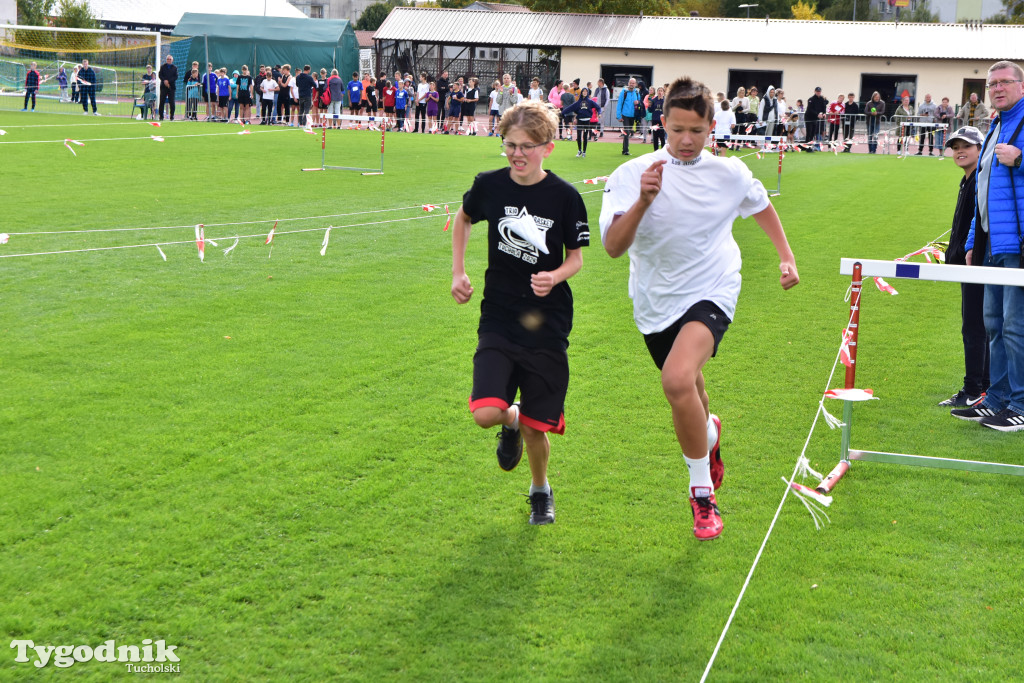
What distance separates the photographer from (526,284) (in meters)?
4.45

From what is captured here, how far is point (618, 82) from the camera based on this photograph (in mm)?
44062

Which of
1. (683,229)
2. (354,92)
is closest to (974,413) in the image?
(683,229)

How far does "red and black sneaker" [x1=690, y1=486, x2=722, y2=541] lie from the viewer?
4328 mm

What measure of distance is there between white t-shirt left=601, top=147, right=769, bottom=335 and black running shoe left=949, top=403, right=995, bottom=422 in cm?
294

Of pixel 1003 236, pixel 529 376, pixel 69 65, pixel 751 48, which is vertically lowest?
pixel 529 376

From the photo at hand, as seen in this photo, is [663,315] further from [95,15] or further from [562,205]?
[95,15]

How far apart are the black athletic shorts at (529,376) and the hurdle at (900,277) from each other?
5.08ft

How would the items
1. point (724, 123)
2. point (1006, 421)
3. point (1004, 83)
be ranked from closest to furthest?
point (1004, 83)
point (1006, 421)
point (724, 123)

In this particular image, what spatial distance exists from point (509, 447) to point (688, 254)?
1279mm

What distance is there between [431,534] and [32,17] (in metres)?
72.6

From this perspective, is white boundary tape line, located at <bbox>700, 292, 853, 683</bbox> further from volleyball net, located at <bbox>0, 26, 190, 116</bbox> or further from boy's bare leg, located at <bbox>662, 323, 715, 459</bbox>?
volleyball net, located at <bbox>0, 26, 190, 116</bbox>

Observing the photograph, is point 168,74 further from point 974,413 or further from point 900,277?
point 900,277

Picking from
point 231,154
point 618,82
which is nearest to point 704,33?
point 618,82

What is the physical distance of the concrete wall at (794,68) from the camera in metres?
41.0
